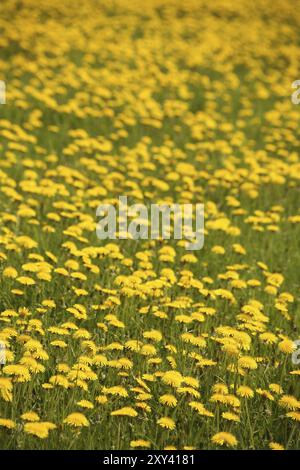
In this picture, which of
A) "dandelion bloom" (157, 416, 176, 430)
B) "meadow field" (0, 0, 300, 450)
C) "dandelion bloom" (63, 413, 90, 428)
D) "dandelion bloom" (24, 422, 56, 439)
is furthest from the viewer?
"meadow field" (0, 0, 300, 450)

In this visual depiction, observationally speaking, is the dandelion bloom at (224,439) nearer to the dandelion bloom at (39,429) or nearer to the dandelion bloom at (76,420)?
the dandelion bloom at (76,420)

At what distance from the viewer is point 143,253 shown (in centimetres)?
453

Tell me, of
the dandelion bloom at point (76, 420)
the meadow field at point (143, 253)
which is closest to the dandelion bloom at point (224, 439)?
the meadow field at point (143, 253)

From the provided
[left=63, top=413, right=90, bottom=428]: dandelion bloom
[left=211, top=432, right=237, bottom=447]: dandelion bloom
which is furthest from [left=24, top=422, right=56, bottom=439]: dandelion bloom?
[left=211, top=432, right=237, bottom=447]: dandelion bloom

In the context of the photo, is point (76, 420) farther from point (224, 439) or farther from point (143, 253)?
point (143, 253)

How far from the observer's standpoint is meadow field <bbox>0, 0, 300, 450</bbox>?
3.05 meters

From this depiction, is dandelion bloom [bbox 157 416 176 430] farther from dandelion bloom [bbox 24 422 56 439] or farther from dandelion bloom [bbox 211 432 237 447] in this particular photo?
dandelion bloom [bbox 24 422 56 439]

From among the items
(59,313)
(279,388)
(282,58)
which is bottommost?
(279,388)

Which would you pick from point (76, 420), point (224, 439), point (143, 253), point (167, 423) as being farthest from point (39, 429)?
point (143, 253)

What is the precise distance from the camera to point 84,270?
14.8ft

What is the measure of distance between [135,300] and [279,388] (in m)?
1.18

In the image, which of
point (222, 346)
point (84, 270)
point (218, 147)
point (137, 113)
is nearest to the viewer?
point (222, 346)
